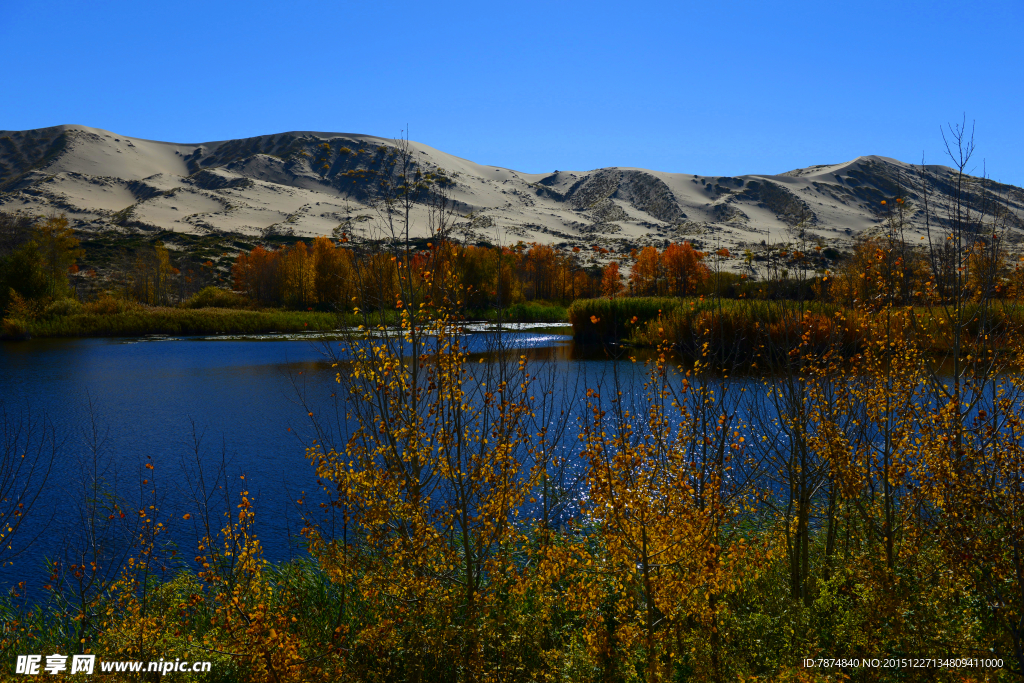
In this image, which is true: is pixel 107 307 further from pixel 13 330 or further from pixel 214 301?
pixel 214 301

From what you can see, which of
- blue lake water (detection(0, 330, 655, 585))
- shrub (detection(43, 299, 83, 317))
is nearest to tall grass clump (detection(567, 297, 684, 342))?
blue lake water (detection(0, 330, 655, 585))

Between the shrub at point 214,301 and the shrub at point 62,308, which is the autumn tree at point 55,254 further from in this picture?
the shrub at point 214,301

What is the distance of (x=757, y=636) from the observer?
5.20 m

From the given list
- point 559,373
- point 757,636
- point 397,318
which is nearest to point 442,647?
point 757,636

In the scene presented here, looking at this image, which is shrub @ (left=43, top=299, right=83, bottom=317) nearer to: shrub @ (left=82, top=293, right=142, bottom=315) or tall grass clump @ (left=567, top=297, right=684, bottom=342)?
shrub @ (left=82, top=293, right=142, bottom=315)

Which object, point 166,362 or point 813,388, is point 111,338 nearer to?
point 166,362

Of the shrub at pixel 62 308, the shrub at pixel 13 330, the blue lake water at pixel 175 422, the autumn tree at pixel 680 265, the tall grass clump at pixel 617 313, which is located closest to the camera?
the blue lake water at pixel 175 422

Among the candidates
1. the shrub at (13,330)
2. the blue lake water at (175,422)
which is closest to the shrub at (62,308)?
the shrub at (13,330)

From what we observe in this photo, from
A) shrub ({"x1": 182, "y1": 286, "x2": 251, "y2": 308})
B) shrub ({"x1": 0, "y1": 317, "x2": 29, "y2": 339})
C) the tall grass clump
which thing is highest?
shrub ({"x1": 182, "y1": 286, "x2": 251, "y2": 308})

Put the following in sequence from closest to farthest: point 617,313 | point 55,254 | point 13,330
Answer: point 617,313, point 13,330, point 55,254

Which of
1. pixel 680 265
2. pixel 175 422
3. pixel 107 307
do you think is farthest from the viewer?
pixel 680 265

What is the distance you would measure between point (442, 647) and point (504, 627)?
Result: 746mm

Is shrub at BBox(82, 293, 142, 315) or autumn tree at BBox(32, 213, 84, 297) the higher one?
autumn tree at BBox(32, 213, 84, 297)

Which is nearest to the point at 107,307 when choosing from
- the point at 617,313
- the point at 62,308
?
the point at 62,308
